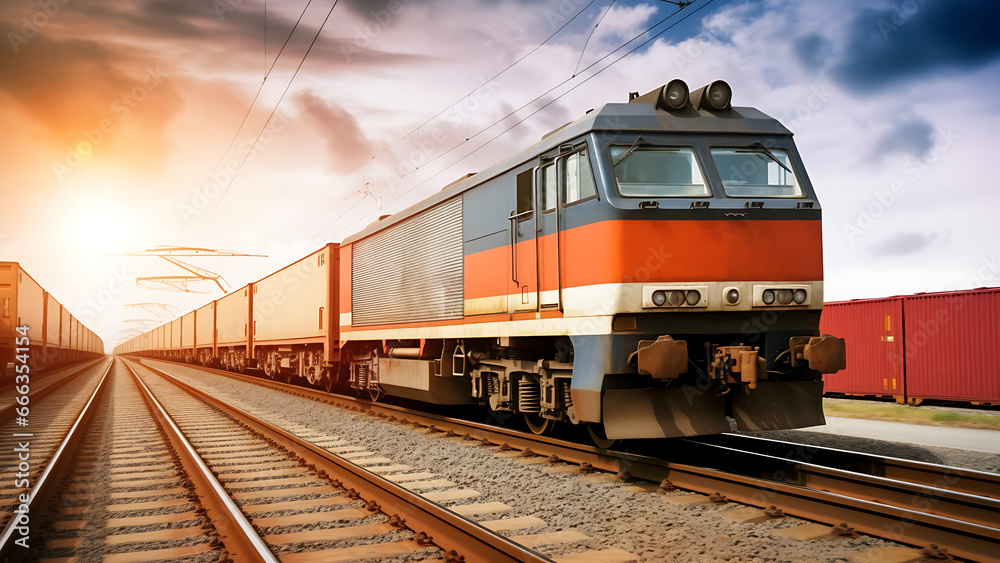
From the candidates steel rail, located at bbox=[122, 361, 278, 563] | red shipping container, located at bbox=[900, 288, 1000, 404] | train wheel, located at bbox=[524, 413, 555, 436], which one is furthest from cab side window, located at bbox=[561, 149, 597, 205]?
red shipping container, located at bbox=[900, 288, 1000, 404]

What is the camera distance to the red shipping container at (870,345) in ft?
55.5

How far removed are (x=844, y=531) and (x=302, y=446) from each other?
21.6ft

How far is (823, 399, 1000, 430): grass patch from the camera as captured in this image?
12705mm

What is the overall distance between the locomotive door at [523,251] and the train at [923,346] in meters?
12.0

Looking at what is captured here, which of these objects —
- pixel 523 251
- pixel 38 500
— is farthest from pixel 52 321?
pixel 523 251

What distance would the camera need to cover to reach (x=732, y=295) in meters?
7.27

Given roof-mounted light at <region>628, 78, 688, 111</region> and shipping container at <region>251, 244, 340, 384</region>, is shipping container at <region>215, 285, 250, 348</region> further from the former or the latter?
roof-mounted light at <region>628, 78, 688, 111</region>

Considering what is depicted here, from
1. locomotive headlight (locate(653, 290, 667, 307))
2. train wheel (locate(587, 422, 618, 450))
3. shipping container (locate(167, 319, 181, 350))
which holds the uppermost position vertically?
locomotive headlight (locate(653, 290, 667, 307))

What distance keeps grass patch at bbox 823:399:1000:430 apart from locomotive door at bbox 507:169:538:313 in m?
9.03

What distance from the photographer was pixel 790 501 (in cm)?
581

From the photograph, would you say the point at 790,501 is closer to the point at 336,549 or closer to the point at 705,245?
the point at 705,245

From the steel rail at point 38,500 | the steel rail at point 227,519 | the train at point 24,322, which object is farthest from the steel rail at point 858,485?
the train at point 24,322

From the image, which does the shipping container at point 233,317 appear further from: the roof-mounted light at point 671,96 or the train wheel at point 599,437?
the roof-mounted light at point 671,96

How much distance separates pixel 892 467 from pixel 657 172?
3814 millimetres
